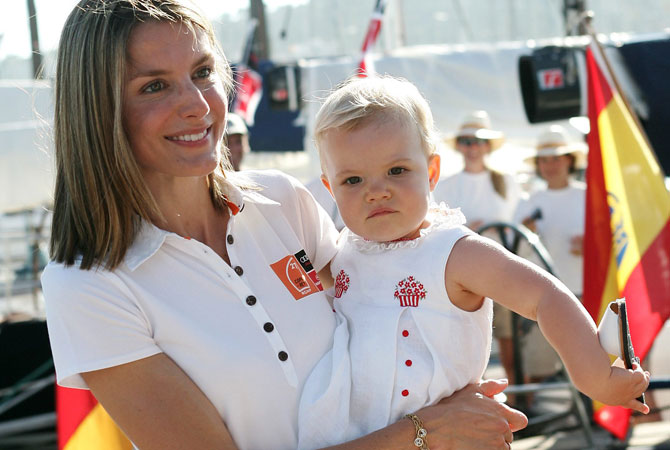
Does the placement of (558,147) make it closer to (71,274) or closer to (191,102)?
(191,102)

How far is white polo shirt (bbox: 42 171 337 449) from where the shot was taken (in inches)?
67.3

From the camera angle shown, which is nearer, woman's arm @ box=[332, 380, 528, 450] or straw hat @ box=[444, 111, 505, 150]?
woman's arm @ box=[332, 380, 528, 450]

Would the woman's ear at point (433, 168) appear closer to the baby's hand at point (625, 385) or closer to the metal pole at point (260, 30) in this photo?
the baby's hand at point (625, 385)

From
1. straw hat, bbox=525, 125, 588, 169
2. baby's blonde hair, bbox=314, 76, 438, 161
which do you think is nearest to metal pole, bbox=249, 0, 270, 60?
straw hat, bbox=525, 125, 588, 169

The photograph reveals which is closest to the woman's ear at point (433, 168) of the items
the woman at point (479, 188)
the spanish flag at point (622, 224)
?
the spanish flag at point (622, 224)

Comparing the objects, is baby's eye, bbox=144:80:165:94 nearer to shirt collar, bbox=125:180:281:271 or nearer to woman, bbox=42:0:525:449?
woman, bbox=42:0:525:449

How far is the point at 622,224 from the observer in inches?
170

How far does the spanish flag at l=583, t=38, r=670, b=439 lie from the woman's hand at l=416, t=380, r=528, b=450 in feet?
7.49

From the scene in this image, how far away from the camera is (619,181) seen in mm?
4402

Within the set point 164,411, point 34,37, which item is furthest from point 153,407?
point 34,37

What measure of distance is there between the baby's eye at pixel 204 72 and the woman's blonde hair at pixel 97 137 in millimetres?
129

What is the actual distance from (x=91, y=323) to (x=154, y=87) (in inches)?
21.1

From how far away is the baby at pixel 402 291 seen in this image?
5.88ft

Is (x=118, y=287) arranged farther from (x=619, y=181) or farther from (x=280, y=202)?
(x=619, y=181)
